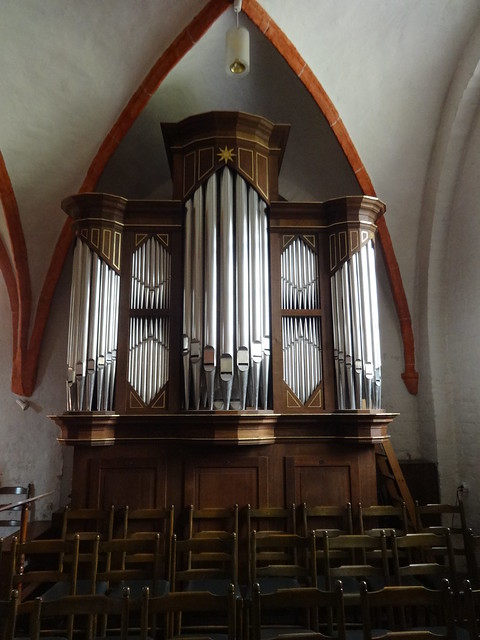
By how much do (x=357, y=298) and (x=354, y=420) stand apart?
134 cm

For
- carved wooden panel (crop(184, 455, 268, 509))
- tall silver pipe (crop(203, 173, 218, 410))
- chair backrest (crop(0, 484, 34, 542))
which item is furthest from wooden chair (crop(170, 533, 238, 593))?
chair backrest (crop(0, 484, 34, 542))

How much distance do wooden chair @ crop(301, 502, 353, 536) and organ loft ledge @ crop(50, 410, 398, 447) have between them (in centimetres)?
69

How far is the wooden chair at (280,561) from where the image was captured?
3.76 m

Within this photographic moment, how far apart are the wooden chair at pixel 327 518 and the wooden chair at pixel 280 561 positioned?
0.30m

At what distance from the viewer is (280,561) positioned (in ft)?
17.0

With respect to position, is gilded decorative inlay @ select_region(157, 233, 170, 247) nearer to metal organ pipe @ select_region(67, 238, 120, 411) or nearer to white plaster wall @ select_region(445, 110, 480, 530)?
metal organ pipe @ select_region(67, 238, 120, 411)

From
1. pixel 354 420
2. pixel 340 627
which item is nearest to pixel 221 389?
pixel 354 420

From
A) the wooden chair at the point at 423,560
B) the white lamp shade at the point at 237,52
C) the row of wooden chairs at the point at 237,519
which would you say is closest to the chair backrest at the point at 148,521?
the row of wooden chairs at the point at 237,519

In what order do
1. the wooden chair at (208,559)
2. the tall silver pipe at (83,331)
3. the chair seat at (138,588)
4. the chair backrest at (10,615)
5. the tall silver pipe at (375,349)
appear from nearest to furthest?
the chair backrest at (10,615) → the wooden chair at (208,559) → the chair seat at (138,588) → the tall silver pipe at (83,331) → the tall silver pipe at (375,349)

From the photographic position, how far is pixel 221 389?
5.52 meters

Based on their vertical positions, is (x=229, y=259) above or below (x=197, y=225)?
below

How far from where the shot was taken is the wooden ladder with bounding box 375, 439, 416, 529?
6.08 m

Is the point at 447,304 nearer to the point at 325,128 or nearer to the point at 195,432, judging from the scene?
the point at 325,128

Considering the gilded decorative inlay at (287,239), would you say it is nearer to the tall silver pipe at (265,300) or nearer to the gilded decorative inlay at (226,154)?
the tall silver pipe at (265,300)
